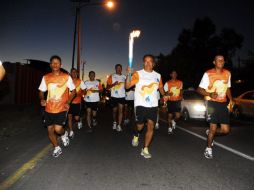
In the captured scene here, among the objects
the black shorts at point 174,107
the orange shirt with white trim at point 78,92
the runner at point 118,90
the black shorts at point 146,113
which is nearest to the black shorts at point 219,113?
the black shorts at point 146,113

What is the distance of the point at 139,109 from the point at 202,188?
2.44 meters

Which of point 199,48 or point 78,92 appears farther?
point 199,48

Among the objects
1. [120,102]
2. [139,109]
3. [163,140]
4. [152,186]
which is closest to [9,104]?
[120,102]

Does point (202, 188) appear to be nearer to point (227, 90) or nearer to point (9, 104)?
point (227, 90)

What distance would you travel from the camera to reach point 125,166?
5559 millimetres

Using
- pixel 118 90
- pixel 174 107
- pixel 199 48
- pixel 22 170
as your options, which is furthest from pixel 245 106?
pixel 199 48

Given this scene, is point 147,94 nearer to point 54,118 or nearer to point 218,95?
point 218,95

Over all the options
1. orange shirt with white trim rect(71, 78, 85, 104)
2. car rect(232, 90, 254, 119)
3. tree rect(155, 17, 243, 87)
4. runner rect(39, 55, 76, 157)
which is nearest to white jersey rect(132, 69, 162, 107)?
runner rect(39, 55, 76, 157)

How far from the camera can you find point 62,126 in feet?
20.8

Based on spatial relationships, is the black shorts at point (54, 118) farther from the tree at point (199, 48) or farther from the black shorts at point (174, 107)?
the tree at point (199, 48)

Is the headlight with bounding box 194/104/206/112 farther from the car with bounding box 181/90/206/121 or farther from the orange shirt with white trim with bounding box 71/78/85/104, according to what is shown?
the orange shirt with white trim with bounding box 71/78/85/104

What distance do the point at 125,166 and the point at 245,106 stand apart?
1101 centimetres

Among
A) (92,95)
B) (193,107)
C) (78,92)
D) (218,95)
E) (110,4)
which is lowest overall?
(193,107)

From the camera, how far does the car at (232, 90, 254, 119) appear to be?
47.6 feet
